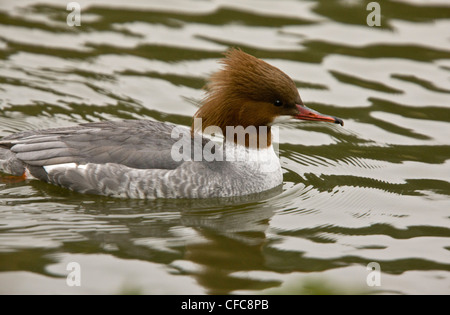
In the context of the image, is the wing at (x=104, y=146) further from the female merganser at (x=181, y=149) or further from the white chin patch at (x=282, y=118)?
the white chin patch at (x=282, y=118)

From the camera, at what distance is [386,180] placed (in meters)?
9.73

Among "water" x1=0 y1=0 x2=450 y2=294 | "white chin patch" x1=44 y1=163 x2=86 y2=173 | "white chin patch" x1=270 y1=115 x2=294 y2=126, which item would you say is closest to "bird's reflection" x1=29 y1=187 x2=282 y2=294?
"water" x1=0 y1=0 x2=450 y2=294

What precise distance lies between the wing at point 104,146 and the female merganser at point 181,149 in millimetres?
12

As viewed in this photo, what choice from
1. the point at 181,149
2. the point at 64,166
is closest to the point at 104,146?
the point at 64,166

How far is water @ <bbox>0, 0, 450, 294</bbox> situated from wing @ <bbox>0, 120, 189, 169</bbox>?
1.38 feet

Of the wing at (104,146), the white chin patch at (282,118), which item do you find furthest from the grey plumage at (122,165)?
the white chin patch at (282,118)

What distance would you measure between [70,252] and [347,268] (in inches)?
110

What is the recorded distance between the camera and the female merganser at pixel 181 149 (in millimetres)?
8938

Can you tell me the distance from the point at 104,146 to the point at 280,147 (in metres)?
2.85

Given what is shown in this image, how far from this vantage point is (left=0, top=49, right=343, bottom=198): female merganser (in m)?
8.94

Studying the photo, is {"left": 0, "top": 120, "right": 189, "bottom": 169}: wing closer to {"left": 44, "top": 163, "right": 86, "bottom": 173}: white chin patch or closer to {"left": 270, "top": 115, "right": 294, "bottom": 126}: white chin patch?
{"left": 44, "top": 163, "right": 86, "bottom": 173}: white chin patch

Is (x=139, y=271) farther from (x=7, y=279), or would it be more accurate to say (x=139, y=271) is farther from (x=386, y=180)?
(x=386, y=180)
